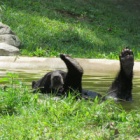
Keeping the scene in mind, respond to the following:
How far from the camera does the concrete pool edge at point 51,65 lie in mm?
12117

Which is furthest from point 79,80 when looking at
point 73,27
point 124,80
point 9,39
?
point 73,27

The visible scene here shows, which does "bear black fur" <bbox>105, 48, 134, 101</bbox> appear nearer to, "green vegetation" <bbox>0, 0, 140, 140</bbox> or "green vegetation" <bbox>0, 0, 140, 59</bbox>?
"green vegetation" <bbox>0, 0, 140, 140</bbox>

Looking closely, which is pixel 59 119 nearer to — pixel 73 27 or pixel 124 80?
pixel 124 80

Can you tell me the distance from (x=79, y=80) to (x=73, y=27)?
41.8ft

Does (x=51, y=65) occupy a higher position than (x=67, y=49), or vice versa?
(x=51, y=65)

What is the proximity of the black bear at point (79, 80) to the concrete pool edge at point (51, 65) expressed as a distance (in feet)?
14.3

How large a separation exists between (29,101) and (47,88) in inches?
58.4

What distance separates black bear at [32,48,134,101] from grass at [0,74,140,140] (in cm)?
80

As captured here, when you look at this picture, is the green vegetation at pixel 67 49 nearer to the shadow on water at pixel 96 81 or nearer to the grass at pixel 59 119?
the grass at pixel 59 119

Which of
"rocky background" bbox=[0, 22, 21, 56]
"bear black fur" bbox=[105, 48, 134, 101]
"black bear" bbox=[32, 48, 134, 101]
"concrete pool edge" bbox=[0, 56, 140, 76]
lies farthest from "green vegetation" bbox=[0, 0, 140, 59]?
"bear black fur" bbox=[105, 48, 134, 101]

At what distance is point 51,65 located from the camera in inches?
493

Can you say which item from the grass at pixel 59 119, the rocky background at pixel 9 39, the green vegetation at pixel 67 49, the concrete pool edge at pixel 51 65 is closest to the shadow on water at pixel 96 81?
the concrete pool edge at pixel 51 65

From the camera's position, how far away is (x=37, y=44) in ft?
54.7

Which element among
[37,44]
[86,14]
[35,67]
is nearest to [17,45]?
[37,44]
